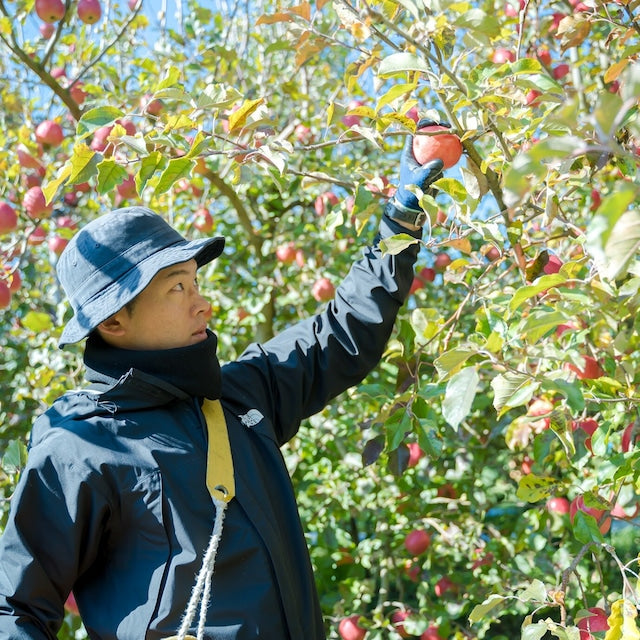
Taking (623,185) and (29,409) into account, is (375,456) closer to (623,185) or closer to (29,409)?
(623,185)

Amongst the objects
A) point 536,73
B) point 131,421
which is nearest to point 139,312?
point 131,421

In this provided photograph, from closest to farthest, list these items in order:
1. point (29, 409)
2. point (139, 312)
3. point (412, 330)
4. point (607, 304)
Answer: point (607, 304), point (139, 312), point (412, 330), point (29, 409)

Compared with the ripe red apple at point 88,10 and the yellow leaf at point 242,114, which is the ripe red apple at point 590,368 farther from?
the ripe red apple at point 88,10

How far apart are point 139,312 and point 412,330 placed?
521mm

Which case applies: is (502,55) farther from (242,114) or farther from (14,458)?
(14,458)

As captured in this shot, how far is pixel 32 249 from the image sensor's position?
3.49m

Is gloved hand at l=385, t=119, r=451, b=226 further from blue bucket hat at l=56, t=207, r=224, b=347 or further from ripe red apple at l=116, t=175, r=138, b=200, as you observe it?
ripe red apple at l=116, t=175, r=138, b=200

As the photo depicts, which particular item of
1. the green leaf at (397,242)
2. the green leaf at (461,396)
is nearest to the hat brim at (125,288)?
the green leaf at (397,242)

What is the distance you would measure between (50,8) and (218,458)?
6.16ft

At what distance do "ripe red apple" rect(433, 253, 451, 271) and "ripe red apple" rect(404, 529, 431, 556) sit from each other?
862 millimetres

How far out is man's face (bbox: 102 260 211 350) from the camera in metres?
1.57

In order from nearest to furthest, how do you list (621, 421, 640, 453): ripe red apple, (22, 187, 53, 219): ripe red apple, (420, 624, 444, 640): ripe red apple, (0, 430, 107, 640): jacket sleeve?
(0, 430, 107, 640): jacket sleeve
(621, 421, 640, 453): ripe red apple
(420, 624, 444, 640): ripe red apple
(22, 187, 53, 219): ripe red apple

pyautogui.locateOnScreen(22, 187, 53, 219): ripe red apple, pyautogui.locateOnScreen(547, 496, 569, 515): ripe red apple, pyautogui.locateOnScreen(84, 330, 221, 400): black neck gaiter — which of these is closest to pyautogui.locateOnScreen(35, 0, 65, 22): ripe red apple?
pyautogui.locateOnScreen(22, 187, 53, 219): ripe red apple

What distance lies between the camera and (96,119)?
1600 millimetres
